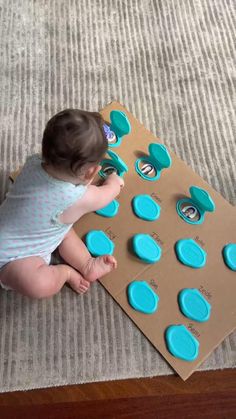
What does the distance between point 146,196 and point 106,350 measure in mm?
317

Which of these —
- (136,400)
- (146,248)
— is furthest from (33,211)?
(136,400)

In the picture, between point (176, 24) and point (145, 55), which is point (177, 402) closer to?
point (145, 55)

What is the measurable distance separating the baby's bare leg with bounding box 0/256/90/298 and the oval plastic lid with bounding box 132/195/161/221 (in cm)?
20

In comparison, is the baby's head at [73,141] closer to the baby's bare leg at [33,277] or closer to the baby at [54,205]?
the baby at [54,205]

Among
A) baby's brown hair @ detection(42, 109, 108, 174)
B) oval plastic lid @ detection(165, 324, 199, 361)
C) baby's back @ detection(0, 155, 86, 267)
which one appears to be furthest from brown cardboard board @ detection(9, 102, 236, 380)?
baby's brown hair @ detection(42, 109, 108, 174)

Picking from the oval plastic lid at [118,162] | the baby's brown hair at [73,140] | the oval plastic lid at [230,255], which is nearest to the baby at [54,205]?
the baby's brown hair at [73,140]

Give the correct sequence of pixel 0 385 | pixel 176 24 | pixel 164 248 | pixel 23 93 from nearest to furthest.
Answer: pixel 0 385 → pixel 164 248 → pixel 23 93 → pixel 176 24

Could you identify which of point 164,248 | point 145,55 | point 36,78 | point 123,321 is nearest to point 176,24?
point 145,55

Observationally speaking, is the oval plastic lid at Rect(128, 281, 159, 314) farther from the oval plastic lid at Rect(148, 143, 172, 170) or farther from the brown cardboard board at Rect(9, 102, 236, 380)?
the oval plastic lid at Rect(148, 143, 172, 170)

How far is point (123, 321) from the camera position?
821 mm

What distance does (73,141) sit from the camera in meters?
0.63

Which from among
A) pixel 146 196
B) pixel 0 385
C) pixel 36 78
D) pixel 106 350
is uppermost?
pixel 36 78

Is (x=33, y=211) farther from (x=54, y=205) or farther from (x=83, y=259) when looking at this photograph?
(x=83, y=259)

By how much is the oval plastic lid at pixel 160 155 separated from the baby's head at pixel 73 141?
0.95 ft
